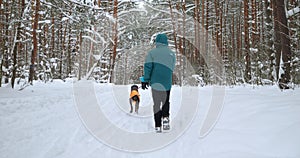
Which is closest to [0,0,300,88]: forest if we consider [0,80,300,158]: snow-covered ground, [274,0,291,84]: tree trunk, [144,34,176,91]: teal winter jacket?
[274,0,291,84]: tree trunk

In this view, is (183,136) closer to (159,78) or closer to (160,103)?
(160,103)

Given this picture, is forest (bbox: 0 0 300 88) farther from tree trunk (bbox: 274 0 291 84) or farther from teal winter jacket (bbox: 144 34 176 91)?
teal winter jacket (bbox: 144 34 176 91)

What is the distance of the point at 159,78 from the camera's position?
4.86 meters

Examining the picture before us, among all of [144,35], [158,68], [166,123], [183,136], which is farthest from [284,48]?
[144,35]

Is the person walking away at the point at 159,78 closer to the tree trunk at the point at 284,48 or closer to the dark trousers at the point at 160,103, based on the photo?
the dark trousers at the point at 160,103

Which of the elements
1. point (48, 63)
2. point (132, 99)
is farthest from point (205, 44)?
point (132, 99)

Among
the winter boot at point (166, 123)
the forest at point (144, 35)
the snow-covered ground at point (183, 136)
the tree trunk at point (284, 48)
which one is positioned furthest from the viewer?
the forest at point (144, 35)

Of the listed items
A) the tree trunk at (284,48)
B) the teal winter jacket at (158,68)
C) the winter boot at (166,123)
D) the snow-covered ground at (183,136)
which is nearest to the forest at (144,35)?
the tree trunk at (284,48)

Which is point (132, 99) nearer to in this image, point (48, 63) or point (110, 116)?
point (110, 116)

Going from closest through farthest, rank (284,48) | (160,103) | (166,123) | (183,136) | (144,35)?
(183,136)
(166,123)
(160,103)
(284,48)
(144,35)

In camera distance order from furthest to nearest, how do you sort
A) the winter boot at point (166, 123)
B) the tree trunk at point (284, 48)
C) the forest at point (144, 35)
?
1. the forest at point (144, 35)
2. the tree trunk at point (284, 48)
3. the winter boot at point (166, 123)

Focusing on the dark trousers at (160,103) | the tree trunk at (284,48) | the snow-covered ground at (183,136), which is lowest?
the snow-covered ground at (183,136)

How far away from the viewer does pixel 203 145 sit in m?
3.52

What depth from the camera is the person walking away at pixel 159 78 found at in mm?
4852
